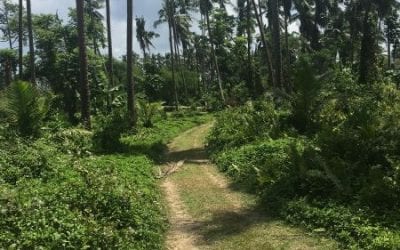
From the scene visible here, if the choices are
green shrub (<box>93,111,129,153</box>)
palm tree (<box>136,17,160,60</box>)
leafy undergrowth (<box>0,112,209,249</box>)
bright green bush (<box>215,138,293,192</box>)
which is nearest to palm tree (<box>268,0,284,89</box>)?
bright green bush (<box>215,138,293,192</box>)

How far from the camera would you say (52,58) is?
3594 cm

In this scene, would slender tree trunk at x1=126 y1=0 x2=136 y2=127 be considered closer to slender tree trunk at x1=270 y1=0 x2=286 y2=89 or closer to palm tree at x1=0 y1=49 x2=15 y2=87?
slender tree trunk at x1=270 y1=0 x2=286 y2=89

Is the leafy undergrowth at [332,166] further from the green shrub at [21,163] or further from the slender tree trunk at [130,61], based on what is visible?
the slender tree trunk at [130,61]

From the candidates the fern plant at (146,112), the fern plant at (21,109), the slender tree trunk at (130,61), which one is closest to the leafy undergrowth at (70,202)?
the fern plant at (21,109)

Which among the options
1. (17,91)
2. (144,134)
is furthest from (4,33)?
(17,91)

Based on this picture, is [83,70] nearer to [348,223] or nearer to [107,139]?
[107,139]

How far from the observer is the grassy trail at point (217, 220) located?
32.3ft

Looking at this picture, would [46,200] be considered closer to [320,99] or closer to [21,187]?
[21,187]

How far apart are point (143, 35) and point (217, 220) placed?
64.4 meters

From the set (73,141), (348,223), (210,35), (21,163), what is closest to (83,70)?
(73,141)

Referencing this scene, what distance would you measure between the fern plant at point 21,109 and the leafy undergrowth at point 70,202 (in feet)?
6.01

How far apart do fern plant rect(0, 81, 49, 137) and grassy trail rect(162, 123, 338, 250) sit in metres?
4.77

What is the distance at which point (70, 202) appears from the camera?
380 inches

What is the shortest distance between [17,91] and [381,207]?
11.9 meters
